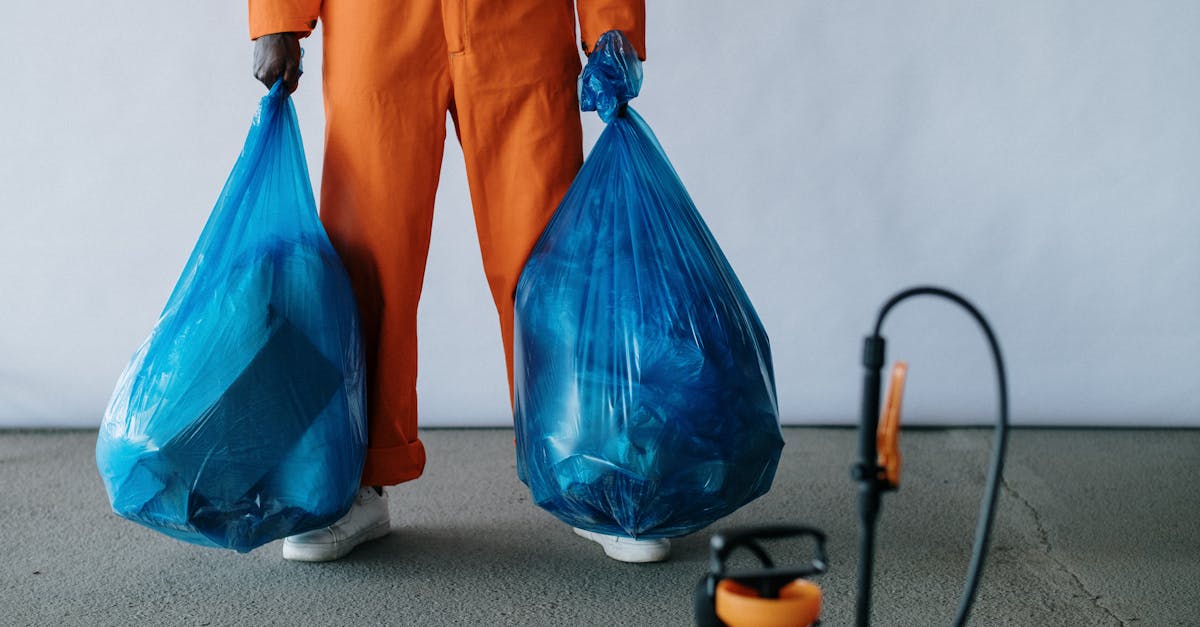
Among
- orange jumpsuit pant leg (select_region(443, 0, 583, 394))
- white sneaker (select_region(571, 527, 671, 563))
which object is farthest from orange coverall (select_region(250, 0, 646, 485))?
white sneaker (select_region(571, 527, 671, 563))

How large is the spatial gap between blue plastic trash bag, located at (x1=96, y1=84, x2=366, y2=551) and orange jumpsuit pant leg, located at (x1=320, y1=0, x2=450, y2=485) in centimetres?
7

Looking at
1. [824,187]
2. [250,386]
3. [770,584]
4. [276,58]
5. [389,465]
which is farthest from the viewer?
[824,187]

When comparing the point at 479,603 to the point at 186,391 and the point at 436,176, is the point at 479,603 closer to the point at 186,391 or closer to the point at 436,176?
the point at 186,391

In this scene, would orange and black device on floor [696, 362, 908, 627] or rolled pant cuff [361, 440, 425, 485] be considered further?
rolled pant cuff [361, 440, 425, 485]

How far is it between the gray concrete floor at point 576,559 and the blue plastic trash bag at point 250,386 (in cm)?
15

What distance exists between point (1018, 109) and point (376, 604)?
5.44 feet

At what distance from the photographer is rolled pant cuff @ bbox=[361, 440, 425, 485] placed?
60.9 inches

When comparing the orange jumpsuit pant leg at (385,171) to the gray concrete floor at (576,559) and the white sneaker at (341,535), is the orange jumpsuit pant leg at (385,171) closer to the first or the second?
the white sneaker at (341,535)

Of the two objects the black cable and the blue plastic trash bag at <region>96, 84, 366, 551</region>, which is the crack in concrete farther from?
the blue plastic trash bag at <region>96, 84, 366, 551</region>

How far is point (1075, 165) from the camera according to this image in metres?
2.22

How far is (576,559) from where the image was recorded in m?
1.55

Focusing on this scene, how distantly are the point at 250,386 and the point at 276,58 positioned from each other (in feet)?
1.58

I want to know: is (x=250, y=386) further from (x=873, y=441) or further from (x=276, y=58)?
(x=873, y=441)

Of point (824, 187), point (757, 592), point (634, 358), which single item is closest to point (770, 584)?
point (757, 592)
